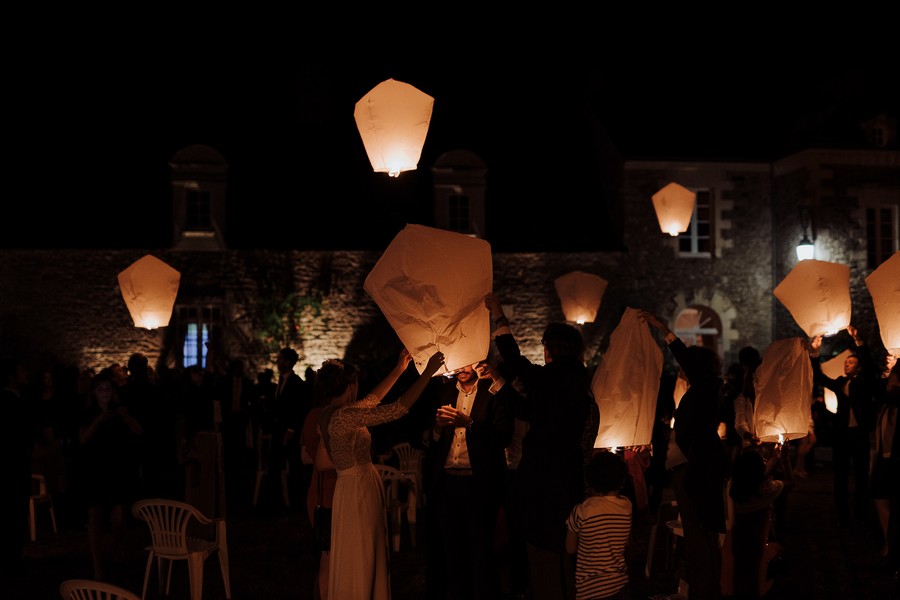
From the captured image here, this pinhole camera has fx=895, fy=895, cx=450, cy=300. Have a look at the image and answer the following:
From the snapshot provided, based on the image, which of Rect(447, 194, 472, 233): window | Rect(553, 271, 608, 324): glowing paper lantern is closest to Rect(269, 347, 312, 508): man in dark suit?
Rect(553, 271, 608, 324): glowing paper lantern

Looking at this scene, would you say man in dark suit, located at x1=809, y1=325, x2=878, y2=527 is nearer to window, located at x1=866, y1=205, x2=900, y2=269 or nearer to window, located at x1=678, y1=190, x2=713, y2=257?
window, located at x1=678, y1=190, x2=713, y2=257

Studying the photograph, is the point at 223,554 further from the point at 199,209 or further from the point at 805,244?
the point at 805,244

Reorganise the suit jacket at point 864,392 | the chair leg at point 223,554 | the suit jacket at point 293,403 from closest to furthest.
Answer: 1. the chair leg at point 223,554
2. the suit jacket at point 864,392
3. the suit jacket at point 293,403

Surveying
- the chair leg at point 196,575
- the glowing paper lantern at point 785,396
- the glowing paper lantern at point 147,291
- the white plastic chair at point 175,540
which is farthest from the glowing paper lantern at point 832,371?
the glowing paper lantern at point 147,291

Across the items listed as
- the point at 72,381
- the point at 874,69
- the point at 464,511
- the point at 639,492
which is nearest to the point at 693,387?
the point at 639,492

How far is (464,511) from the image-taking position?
5086 millimetres

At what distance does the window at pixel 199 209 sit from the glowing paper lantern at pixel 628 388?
13120mm

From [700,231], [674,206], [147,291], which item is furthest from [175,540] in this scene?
[700,231]

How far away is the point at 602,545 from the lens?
4.32 m

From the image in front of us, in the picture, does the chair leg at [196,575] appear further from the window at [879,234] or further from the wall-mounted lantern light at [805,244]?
the window at [879,234]

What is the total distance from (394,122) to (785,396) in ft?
10.7

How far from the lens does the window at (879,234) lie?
688 inches

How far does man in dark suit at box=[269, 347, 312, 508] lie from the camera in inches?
350

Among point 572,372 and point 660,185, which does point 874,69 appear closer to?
point 660,185
